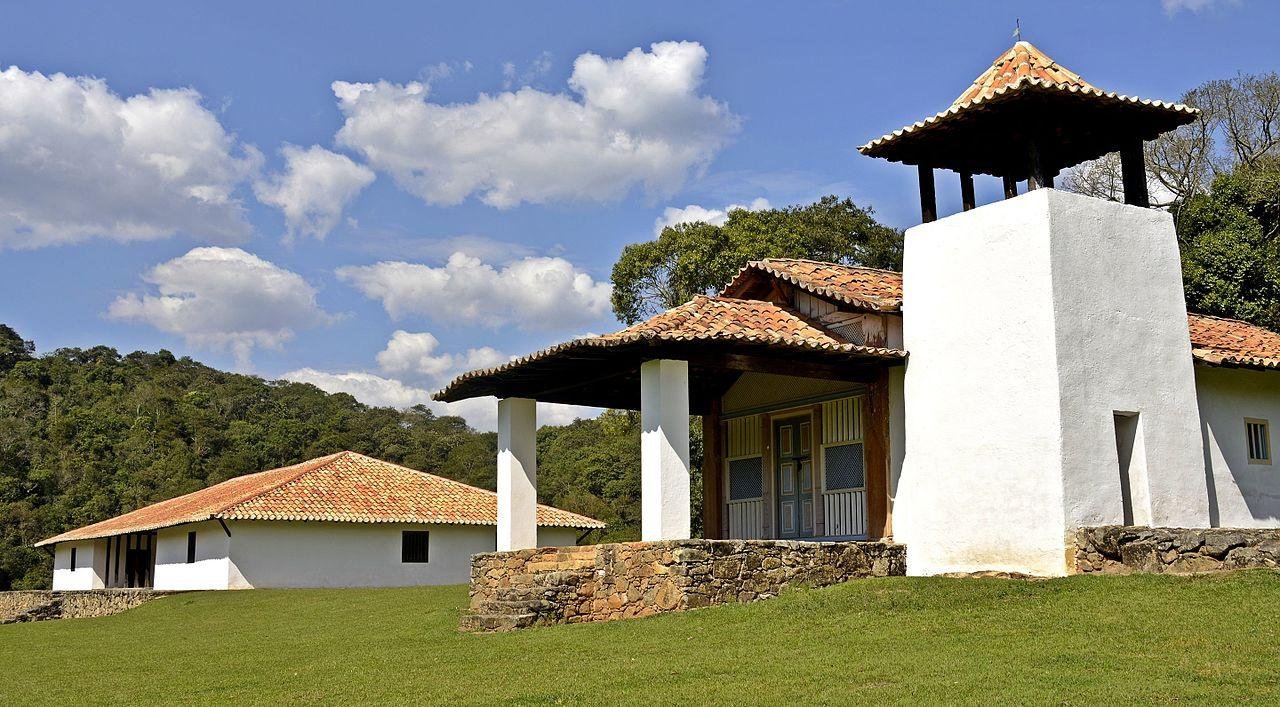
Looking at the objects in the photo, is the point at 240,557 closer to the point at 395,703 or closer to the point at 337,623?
the point at 337,623

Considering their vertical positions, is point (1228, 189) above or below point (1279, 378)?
above

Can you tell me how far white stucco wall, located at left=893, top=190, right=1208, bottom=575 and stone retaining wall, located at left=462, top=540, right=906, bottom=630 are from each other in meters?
1.19

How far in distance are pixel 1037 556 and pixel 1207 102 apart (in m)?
30.5

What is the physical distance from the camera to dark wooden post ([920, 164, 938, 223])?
54.7 feet

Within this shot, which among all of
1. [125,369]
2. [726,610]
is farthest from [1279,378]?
[125,369]

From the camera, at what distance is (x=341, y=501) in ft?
110

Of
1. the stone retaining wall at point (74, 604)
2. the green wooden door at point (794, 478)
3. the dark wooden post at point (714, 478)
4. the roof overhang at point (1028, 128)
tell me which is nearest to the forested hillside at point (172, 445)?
the stone retaining wall at point (74, 604)

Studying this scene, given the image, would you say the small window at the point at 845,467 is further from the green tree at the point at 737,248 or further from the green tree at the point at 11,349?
the green tree at the point at 11,349

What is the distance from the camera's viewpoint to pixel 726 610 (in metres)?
13.9

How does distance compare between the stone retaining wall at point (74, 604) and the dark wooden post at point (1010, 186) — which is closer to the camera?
the dark wooden post at point (1010, 186)

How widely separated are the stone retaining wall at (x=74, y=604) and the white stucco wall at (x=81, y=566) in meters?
4.91

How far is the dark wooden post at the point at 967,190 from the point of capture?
54.6ft

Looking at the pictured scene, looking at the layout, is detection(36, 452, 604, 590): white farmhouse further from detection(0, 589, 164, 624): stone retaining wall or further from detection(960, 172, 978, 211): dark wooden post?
detection(960, 172, 978, 211): dark wooden post

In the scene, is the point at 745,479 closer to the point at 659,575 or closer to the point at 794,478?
the point at 794,478
